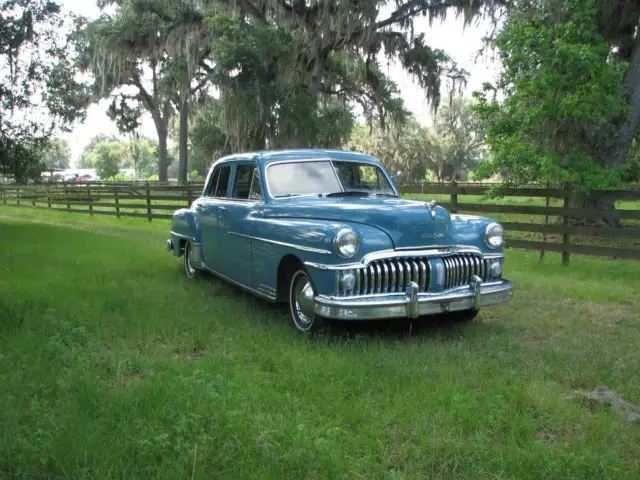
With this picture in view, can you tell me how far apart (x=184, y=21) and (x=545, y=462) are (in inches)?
809

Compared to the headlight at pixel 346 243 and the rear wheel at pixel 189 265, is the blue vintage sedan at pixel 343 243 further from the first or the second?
the rear wheel at pixel 189 265

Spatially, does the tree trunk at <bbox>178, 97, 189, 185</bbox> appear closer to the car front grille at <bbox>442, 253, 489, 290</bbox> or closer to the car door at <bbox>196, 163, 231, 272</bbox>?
the car door at <bbox>196, 163, 231, 272</bbox>

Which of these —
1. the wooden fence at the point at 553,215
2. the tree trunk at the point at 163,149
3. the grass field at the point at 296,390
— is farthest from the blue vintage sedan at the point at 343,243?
the tree trunk at the point at 163,149

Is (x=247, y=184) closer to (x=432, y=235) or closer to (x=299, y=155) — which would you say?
(x=299, y=155)

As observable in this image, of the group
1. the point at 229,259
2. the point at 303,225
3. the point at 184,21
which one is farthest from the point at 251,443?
the point at 184,21

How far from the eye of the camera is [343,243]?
4.44m

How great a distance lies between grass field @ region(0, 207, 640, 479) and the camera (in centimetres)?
272

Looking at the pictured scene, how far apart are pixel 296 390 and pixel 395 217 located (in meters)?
1.82

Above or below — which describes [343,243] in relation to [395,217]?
below

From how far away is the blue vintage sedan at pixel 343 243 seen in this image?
14.6ft

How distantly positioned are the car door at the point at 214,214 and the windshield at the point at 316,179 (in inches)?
43.2

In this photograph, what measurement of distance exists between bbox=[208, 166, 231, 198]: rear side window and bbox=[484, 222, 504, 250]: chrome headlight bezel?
10.4ft

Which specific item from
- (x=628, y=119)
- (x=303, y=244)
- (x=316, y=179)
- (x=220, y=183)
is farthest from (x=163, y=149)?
(x=303, y=244)

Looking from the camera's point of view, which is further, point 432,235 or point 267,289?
point 267,289
